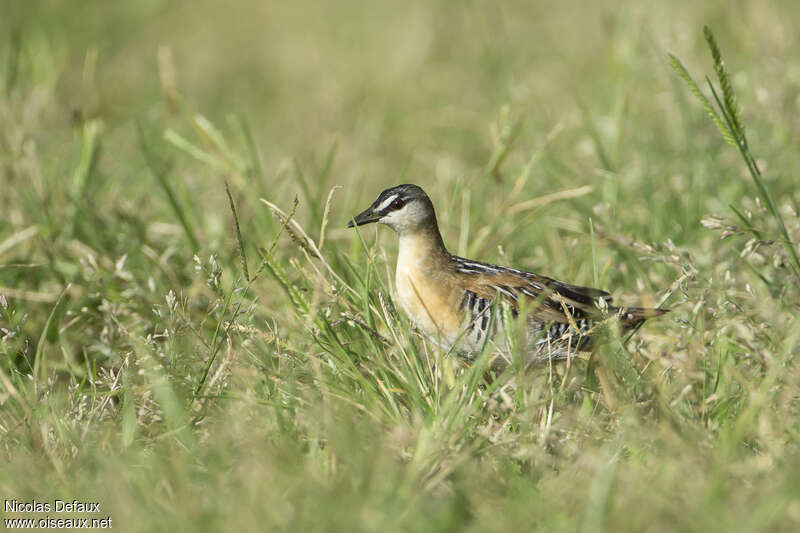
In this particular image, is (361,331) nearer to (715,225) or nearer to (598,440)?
(598,440)

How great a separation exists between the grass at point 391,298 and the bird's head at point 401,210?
176 mm

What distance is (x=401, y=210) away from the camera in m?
4.38

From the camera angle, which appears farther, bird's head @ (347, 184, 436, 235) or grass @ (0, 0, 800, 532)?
bird's head @ (347, 184, 436, 235)

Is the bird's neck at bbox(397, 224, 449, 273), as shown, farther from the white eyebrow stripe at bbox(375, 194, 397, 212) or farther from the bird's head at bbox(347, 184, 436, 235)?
the white eyebrow stripe at bbox(375, 194, 397, 212)

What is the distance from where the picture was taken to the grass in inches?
Result: 118

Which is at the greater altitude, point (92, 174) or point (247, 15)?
point (247, 15)

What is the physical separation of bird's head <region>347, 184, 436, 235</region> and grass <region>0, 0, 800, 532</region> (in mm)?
176

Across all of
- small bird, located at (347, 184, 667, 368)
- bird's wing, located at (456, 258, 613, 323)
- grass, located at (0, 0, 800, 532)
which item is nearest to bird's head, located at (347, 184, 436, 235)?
small bird, located at (347, 184, 667, 368)

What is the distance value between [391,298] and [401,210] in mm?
432

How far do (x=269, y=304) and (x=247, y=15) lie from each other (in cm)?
819

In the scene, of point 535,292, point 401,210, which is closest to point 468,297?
point 535,292

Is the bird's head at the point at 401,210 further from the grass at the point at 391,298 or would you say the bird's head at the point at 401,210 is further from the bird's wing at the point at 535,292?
the bird's wing at the point at 535,292

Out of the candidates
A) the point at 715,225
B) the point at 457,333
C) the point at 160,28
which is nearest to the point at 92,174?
the point at 457,333

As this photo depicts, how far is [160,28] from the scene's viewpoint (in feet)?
37.3
